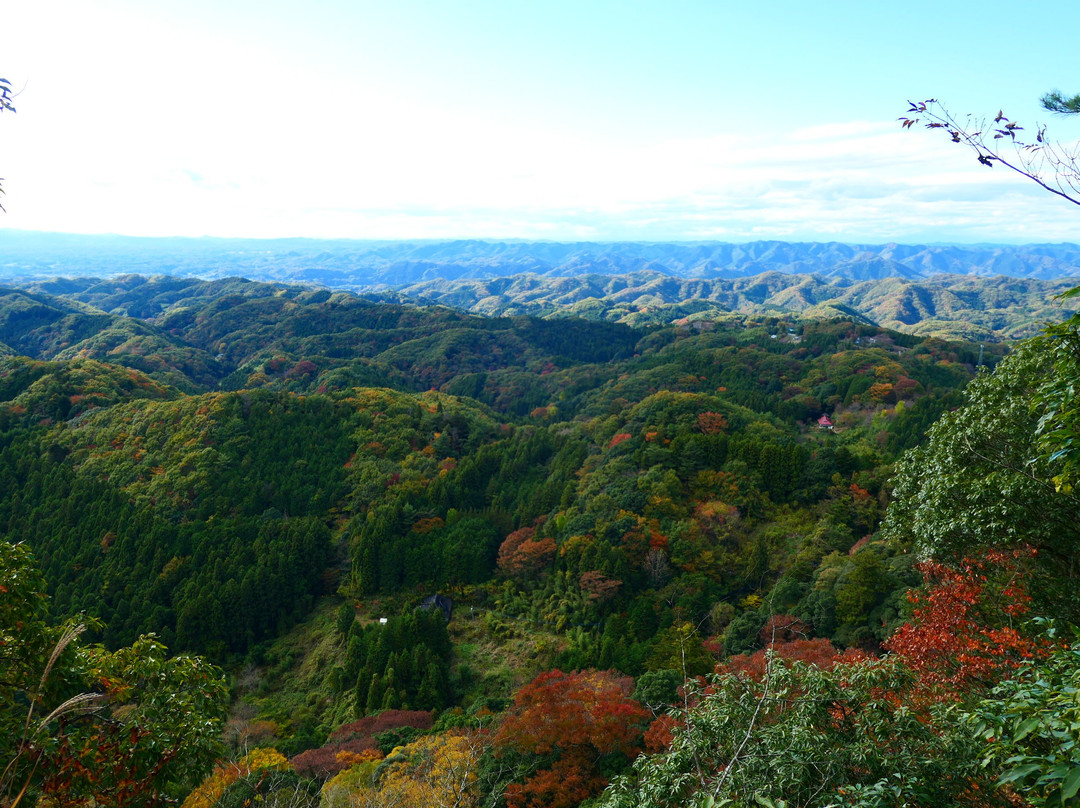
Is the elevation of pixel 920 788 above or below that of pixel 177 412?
above

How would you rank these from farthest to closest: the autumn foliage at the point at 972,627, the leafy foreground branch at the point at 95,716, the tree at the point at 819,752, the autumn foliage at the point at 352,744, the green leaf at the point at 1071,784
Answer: the autumn foliage at the point at 352,744
the autumn foliage at the point at 972,627
the tree at the point at 819,752
the leafy foreground branch at the point at 95,716
the green leaf at the point at 1071,784

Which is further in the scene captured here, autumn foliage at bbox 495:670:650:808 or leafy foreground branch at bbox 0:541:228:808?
autumn foliage at bbox 495:670:650:808

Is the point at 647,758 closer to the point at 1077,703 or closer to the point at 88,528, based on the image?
the point at 1077,703

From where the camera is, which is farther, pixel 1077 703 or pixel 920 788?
pixel 920 788

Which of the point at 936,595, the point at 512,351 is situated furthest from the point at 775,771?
the point at 512,351

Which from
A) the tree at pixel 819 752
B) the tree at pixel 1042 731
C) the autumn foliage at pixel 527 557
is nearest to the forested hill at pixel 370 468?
the autumn foliage at pixel 527 557

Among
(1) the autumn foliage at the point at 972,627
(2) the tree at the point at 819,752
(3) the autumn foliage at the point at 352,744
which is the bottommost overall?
(3) the autumn foliage at the point at 352,744

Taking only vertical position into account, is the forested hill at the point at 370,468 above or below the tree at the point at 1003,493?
below

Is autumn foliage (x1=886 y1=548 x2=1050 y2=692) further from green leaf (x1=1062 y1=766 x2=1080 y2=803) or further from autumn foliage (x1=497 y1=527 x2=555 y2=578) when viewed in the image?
autumn foliage (x1=497 y1=527 x2=555 y2=578)

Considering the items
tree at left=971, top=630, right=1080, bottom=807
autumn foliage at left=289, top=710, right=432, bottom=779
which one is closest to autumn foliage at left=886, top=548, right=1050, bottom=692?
tree at left=971, top=630, right=1080, bottom=807

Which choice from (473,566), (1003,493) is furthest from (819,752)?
(473,566)

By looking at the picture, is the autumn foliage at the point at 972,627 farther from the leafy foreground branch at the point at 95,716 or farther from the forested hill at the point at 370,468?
the leafy foreground branch at the point at 95,716
